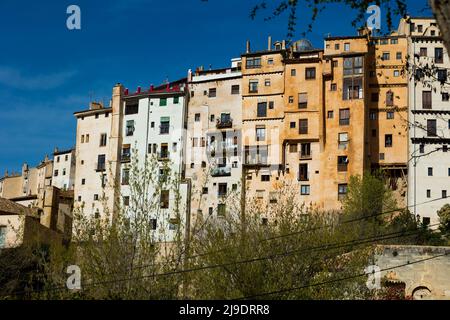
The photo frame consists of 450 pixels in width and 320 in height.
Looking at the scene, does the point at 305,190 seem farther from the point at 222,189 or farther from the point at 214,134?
the point at 214,134

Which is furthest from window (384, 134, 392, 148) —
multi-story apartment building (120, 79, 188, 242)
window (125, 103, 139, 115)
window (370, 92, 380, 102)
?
window (125, 103, 139, 115)

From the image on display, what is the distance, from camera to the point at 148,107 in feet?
254

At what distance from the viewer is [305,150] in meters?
71.5

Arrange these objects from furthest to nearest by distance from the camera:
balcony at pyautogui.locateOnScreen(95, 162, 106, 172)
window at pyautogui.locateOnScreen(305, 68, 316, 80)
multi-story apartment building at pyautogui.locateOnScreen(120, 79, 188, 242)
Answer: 1. balcony at pyautogui.locateOnScreen(95, 162, 106, 172)
2. multi-story apartment building at pyautogui.locateOnScreen(120, 79, 188, 242)
3. window at pyautogui.locateOnScreen(305, 68, 316, 80)

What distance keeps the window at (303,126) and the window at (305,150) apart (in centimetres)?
136

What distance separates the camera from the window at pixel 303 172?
70.6 meters

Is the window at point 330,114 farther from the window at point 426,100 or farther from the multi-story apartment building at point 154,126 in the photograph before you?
the multi-story apartment building at point 154,126

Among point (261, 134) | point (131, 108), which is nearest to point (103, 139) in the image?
point (131, 108)

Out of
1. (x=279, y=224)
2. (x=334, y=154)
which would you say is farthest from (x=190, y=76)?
(x=279, y=224)

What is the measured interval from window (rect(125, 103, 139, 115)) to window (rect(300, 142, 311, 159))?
19712 mm

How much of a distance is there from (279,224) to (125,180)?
144ft

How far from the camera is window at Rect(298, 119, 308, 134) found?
7181cm

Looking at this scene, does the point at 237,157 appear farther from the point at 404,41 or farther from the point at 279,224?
Answer: the point at 279,224

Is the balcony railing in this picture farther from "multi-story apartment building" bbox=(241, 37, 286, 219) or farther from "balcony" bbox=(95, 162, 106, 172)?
"multi-story apartment building" bbox=(241, 37, 286, 219)
